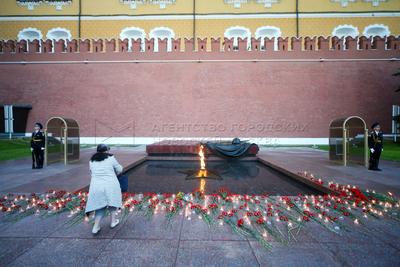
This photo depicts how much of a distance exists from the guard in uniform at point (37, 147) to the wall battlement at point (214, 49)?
33.1ft

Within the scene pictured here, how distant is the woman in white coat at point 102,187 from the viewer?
281 centimetres

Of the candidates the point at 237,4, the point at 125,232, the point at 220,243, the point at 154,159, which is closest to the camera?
the point at 220,243

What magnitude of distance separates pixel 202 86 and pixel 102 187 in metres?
13.4

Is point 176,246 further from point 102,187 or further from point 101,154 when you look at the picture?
point 101,154

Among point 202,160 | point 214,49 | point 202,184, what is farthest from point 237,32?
point 202,184

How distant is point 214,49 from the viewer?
1556cm

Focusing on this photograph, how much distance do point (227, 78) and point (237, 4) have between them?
842 cm

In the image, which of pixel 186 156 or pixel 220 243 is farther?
pixel 186 156

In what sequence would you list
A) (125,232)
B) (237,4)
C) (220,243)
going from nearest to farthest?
(220,243), (125,232), (237,4)

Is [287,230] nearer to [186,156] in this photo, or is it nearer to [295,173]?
[295,173]

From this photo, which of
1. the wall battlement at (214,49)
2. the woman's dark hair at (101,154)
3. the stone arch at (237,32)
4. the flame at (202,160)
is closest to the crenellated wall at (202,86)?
the wall battlement at (214,49)

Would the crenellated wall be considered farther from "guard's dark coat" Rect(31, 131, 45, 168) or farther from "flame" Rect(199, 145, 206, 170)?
"guard's dark coat" Rect(31, 131, 45, 168)

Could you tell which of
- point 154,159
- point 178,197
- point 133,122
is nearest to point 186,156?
point 154,159

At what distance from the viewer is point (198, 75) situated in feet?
51.4
